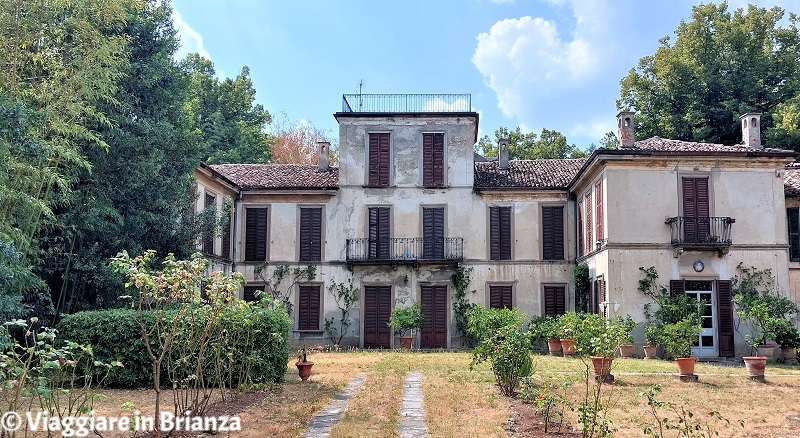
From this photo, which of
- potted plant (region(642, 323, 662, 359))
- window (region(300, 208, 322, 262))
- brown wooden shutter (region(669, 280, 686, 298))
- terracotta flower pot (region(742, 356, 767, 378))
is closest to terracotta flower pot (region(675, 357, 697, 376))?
terracotta flower pot (region(742, 356, 767, 378))

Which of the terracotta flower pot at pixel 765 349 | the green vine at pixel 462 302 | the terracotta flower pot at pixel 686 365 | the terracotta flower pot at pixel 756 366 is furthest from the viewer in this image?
the green vine at pixel 462 302

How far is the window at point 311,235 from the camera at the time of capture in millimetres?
23359

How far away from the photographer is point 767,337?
17.1 m

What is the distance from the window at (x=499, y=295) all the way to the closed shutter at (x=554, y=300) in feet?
4.11

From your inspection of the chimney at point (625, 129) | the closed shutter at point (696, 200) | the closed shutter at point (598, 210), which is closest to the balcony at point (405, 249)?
the closed shutter at point (598, 210)

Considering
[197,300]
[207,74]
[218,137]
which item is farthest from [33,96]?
[207,74]

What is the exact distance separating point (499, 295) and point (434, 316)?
7.86ft

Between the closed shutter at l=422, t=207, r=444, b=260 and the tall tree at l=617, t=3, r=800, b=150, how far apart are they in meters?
13.9

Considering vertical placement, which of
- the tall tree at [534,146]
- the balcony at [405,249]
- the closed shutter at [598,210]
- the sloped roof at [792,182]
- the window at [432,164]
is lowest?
the balcony at [405,249]

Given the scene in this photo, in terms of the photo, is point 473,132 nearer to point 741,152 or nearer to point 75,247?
point 741,152

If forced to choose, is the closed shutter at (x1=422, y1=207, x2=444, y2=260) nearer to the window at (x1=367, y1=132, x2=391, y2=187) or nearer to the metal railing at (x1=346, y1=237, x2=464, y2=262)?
the metal railing at (x1=346, y1=237, x2=464, y2=262)

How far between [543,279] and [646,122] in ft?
43.5

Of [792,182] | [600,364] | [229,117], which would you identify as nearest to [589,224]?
[792,182]

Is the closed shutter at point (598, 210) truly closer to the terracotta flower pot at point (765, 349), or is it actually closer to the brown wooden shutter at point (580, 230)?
the brown wooden shutter at point (580, 230)
